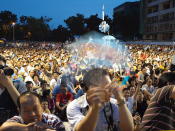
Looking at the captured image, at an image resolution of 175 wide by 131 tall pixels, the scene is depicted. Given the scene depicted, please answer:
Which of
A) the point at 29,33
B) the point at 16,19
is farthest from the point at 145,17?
the point at 16,19

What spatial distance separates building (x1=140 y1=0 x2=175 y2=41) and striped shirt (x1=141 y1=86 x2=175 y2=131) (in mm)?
66724

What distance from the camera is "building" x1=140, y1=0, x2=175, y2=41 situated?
230 feet

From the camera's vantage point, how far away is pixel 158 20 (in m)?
77.1

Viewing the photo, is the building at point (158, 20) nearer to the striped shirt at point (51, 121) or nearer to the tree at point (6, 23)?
the tree at point (6, 23)

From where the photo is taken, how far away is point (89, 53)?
3971 mm

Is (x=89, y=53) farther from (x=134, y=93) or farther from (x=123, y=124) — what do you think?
(x=134, y=93)

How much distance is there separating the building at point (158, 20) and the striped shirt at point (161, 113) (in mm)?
66724

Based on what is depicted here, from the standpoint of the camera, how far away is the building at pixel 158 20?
7000 cm

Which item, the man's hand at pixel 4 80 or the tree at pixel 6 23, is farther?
the tree at pixel 6 23

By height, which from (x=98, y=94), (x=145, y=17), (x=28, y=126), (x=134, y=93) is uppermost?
(x=145, y=17)

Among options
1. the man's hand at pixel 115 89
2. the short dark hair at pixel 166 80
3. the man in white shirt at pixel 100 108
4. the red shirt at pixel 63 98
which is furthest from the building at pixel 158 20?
the man's hand at pixel 115 89

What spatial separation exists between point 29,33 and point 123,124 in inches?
3484

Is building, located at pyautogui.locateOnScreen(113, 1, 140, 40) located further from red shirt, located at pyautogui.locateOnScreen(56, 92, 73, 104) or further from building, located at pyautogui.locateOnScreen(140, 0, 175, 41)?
red shirt, located at pyautogui.locateOnScreen(56, 92, 73, 104)

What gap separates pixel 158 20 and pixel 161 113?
76876 millimetres
